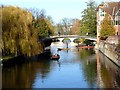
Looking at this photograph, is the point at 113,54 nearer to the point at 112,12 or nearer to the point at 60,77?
the point at 60,77

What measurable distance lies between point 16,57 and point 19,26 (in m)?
3.16

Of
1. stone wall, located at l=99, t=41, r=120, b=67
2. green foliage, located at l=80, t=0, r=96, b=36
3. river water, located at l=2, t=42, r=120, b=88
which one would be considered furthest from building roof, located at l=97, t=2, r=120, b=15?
river water, located at l=2, t=42, r=120, b=88

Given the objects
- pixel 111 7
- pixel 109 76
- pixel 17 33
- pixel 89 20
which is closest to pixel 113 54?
pixel 109 76

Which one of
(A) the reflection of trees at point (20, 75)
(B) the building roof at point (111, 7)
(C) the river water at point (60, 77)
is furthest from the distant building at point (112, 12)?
(A) the reflection of trees at point (20, 75)

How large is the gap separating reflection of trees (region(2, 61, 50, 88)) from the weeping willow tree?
180 cm

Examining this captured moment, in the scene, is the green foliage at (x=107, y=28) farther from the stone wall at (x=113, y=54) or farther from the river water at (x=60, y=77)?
the river water at (x=60, y=77)

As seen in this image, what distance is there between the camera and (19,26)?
112 feet

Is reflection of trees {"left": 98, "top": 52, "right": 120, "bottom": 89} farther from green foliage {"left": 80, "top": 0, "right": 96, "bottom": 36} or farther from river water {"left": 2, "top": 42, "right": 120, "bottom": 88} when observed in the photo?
green foliage {"left": 80, "top": 0, "right": 96, "bottom": 36}

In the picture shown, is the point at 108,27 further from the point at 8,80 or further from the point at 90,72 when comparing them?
the point at 8,80

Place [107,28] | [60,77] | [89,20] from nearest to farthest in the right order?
[60,77] < [107,28] < [89,20]

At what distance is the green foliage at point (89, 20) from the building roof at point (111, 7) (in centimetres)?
743

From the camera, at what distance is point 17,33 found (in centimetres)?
3397

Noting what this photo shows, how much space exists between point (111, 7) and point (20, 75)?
114ft

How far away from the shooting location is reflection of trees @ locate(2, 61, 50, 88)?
78.8 ft
